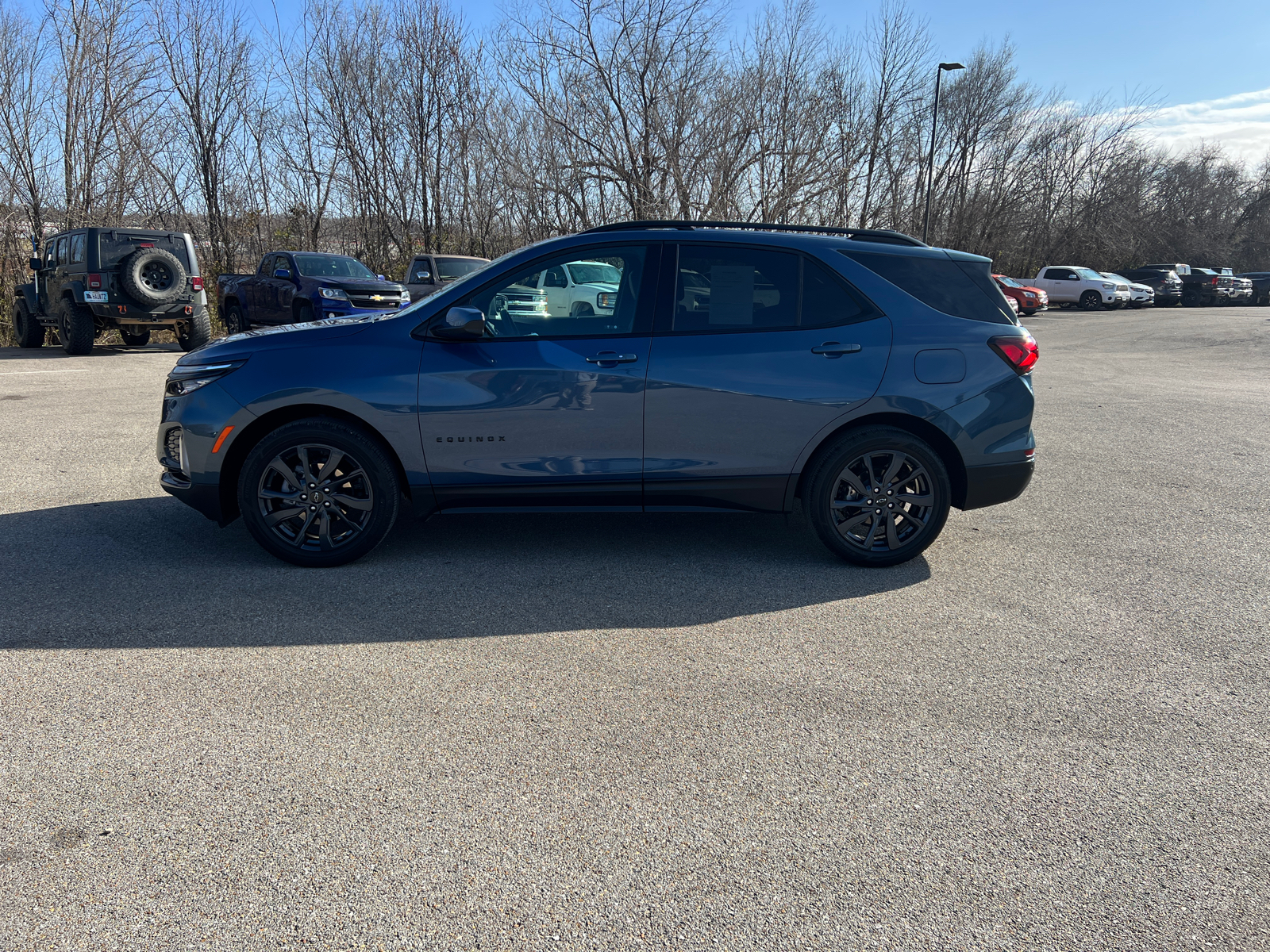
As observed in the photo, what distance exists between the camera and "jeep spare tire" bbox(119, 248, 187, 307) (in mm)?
15750

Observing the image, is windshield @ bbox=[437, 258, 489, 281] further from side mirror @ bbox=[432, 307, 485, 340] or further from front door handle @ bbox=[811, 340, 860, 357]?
front door handle @ bbox=[811, 340, 860, 357]

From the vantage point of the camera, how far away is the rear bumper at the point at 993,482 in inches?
202

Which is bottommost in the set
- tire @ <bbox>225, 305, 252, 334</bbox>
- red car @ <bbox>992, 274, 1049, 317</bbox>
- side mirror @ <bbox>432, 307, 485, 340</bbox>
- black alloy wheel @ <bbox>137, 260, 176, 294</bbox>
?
side mirror @ <bbox>432, 307, 485, 340</bbox>

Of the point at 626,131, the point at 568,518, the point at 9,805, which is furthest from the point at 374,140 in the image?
the point at 9,805

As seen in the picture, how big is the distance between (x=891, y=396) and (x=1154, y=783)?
2.46 metres

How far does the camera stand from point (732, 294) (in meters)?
5.02

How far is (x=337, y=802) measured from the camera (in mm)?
2822

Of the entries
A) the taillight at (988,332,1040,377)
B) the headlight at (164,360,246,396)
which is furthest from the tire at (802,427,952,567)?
the headlight at (164,360,246,396)

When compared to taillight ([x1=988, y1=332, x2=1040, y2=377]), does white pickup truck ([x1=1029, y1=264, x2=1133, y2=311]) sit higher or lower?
higher

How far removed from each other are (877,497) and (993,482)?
679mm

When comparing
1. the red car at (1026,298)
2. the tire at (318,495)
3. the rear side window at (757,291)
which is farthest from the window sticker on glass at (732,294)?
the red car at (1026,298)

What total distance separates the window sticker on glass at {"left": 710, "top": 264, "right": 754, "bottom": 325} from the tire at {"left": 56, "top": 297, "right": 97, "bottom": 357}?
15392 millimetres

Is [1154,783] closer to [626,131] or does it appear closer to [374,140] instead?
[626,131]

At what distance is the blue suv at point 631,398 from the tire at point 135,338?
16.2m
